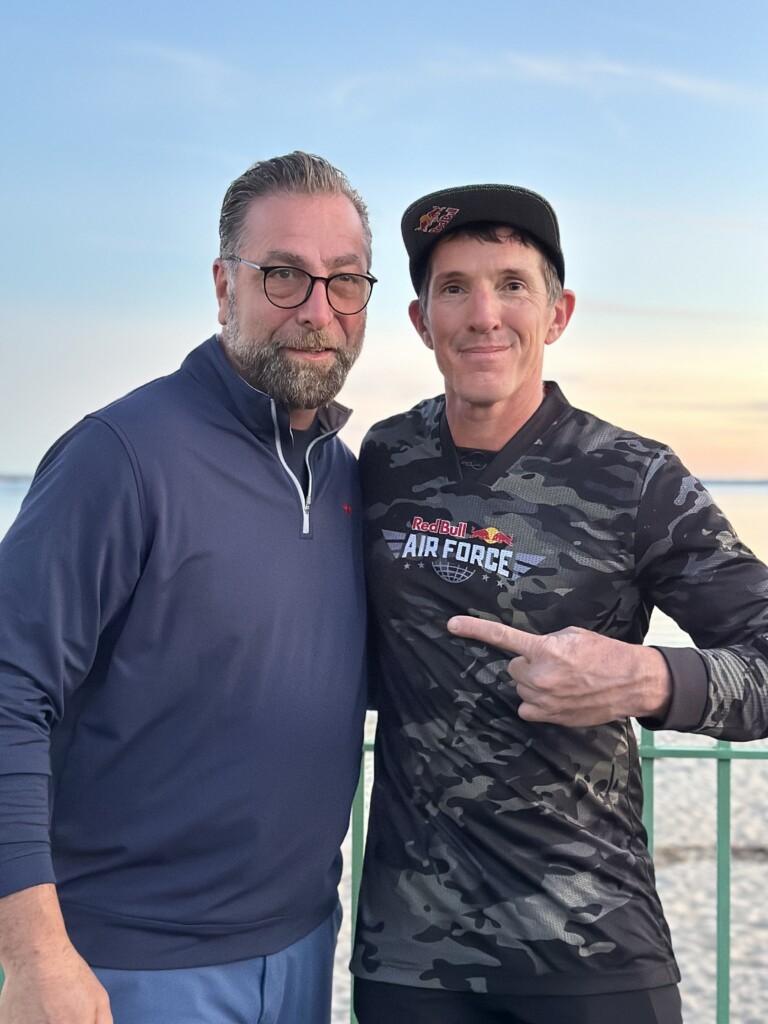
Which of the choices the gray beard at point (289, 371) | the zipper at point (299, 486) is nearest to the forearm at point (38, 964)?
the zipper at point (299, 486)

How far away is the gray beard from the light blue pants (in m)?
1.22

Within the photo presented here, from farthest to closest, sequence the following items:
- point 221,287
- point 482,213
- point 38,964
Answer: point 221,287 → point 482,213 → point 38,964

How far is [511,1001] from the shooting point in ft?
7.35

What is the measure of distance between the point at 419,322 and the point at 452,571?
70 cm

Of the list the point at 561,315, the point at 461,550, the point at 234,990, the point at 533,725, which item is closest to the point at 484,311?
the point at 561,315

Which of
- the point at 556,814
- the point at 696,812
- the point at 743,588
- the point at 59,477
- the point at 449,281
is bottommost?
the point at 696,812

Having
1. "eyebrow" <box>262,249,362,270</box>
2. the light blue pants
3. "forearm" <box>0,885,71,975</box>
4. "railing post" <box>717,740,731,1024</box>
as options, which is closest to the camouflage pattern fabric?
the light blue pants

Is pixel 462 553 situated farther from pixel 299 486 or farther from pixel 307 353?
pixel 307 353

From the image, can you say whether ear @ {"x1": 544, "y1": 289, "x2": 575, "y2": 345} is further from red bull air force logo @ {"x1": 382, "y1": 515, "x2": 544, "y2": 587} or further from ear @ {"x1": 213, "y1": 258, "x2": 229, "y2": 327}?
ear @ {"x1": 213, "y1": 258, "x2": 229, "y2": 327}

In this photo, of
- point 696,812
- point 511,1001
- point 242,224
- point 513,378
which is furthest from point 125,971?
point 696,812

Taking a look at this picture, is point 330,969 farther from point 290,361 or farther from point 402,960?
point 290,361

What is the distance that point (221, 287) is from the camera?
272cm

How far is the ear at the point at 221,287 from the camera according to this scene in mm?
2684

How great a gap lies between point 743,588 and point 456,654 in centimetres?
62
